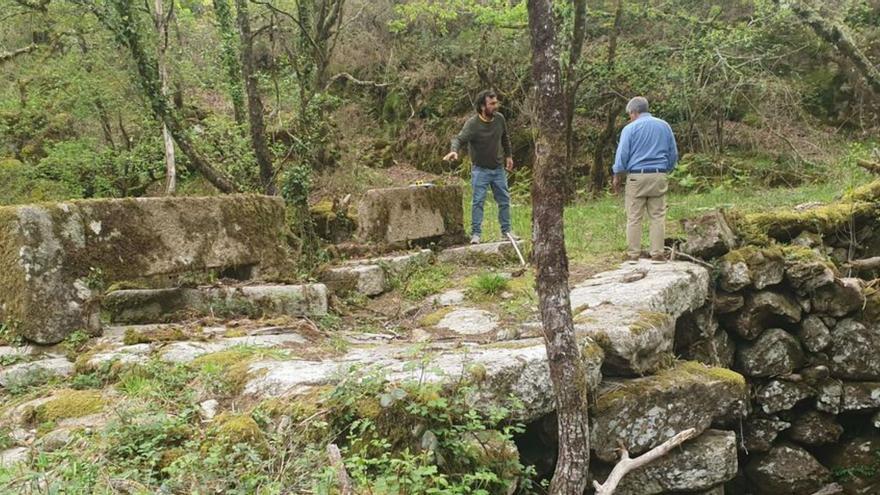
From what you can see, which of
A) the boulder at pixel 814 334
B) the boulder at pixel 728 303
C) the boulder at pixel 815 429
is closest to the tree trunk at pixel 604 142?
the boulder at pixel 814 334

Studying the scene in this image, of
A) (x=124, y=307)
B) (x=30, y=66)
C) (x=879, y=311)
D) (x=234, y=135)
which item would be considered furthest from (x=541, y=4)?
(x=30, y=66)

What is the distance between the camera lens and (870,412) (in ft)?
20.4

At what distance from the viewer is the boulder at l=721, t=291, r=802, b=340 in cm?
631

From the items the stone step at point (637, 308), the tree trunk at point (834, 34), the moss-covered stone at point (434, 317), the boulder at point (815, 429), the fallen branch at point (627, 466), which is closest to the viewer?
the fallen branch at point (627, 466)

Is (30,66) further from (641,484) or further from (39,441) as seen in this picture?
(641,484)

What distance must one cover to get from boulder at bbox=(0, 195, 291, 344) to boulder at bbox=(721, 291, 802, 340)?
4.81 meters

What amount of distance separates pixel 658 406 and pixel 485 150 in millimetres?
4651

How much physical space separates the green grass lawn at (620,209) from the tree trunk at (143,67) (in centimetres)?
438

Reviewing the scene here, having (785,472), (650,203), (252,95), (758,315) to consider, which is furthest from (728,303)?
(252,95)

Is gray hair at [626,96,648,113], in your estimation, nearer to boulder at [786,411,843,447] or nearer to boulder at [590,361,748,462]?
boulder at [590,361,748,462]

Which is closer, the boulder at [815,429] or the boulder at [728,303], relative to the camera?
the boulder at [815,429]

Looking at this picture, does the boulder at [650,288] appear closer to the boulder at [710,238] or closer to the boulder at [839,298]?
the boulder at [710,238]

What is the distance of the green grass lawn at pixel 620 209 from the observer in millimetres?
8320

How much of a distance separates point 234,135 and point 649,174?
21.0 ft
